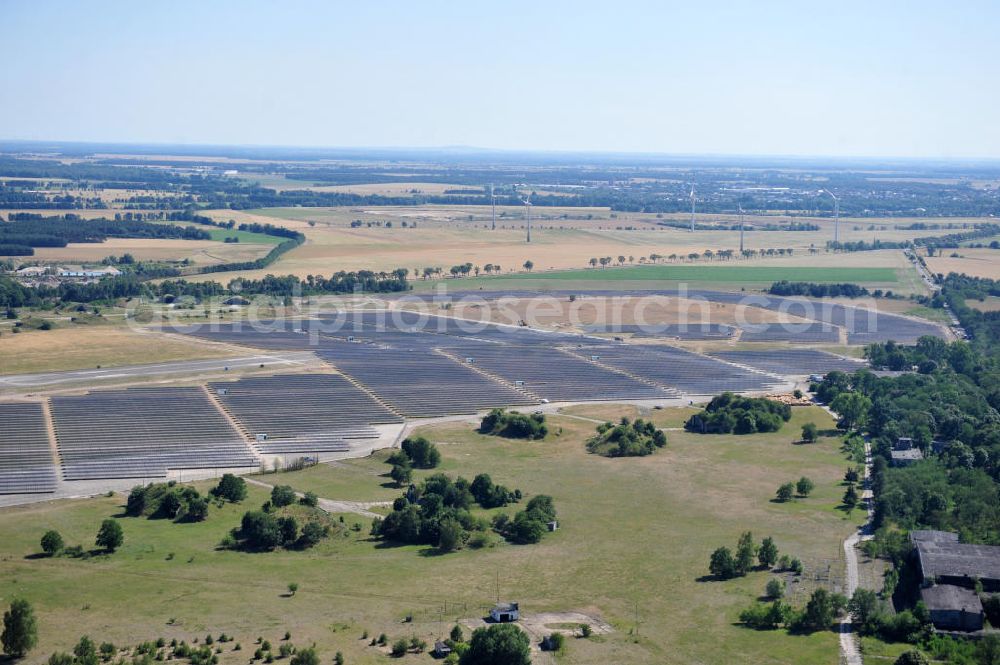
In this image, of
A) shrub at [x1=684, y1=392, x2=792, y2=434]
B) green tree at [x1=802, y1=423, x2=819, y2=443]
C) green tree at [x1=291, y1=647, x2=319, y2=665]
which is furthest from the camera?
shrub at [x1=684, y1=392, x2=792, y2=434]

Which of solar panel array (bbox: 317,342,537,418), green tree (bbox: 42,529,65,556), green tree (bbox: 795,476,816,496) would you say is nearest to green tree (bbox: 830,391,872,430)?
green tree (bbox: 795,476,816,496)

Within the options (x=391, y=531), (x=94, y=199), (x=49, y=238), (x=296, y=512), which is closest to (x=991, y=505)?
(x=391, y=531)

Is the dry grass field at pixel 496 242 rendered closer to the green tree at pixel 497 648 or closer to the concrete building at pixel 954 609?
the concrete building at pixel 954 609

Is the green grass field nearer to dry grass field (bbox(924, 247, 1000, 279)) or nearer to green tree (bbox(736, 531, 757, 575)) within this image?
dry grass field (bbox(924, 247, 1000, 279))

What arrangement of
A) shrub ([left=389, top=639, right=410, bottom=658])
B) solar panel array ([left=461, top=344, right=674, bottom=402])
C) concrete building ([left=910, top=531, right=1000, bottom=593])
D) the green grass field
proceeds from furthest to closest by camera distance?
the green grass field, solar panel array ([left=461, top=344, right=674, bottom=402]), concrete building ([left=910, top=531, right=1000, bottom=593]), shrub ([left=389, top=639, right=410, bottom=658])

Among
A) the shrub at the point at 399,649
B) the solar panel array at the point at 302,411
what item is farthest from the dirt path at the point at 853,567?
the solar panel array at the point at 302,411

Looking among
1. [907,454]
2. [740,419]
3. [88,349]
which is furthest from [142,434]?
[907,454]

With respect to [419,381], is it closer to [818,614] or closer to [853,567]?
[853,567]
